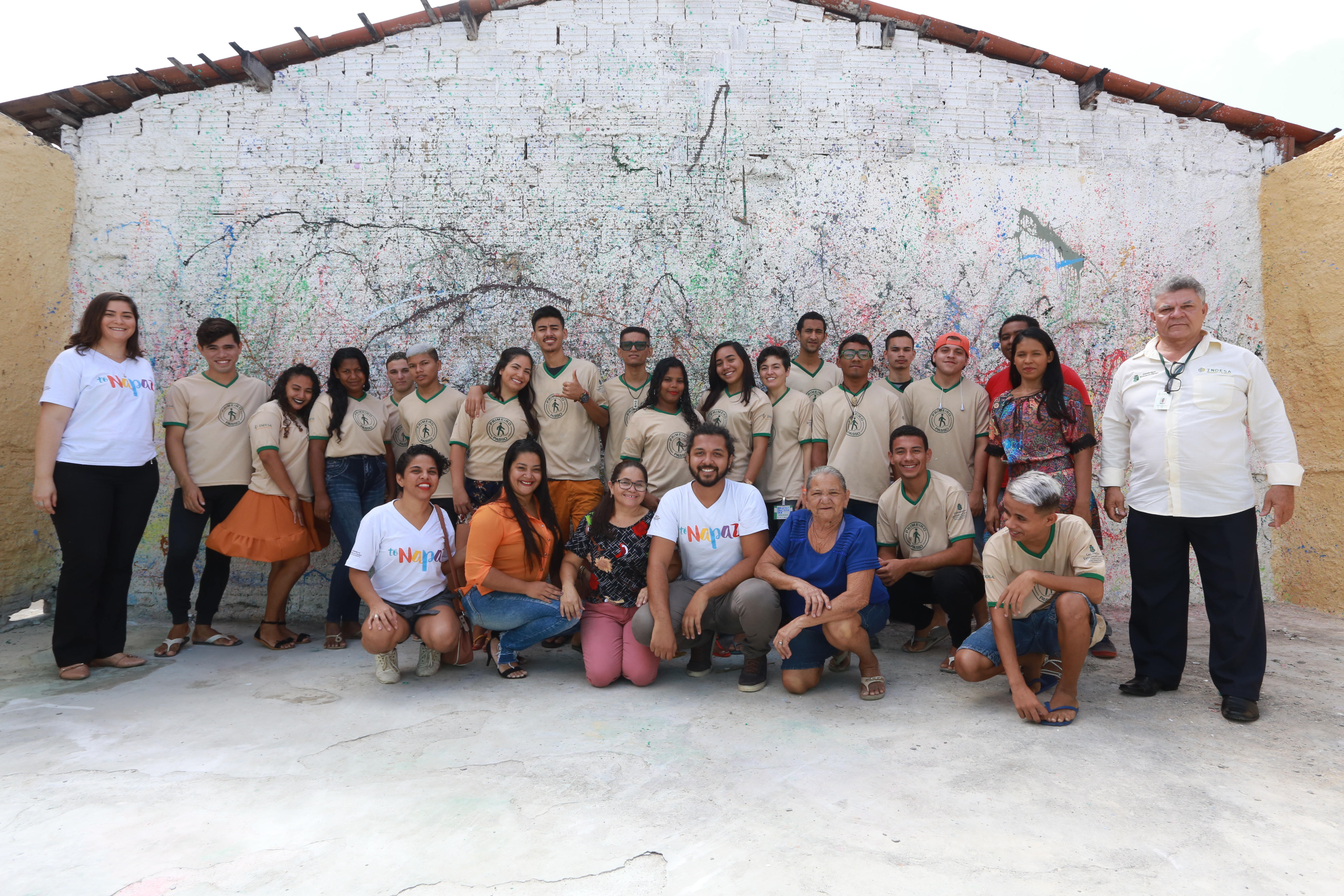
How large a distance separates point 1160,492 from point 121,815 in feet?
12.5

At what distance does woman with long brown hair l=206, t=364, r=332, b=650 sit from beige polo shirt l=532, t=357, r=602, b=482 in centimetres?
132

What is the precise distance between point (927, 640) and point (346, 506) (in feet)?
10.5

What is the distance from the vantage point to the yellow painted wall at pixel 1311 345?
4598mm

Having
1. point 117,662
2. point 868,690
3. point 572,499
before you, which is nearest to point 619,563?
point 572,499

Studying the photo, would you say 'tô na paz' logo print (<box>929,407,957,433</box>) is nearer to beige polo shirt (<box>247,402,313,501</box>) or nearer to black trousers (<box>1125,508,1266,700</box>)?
black trousers (<box>1125,508,1266,700</box>)

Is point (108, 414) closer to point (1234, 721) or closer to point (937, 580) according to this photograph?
point (937, 580)

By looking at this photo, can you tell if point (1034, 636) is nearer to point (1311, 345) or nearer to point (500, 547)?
point (500, 547)

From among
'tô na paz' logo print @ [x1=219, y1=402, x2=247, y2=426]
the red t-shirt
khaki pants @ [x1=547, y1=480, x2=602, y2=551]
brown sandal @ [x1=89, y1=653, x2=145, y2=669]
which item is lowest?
brown sandal @ [x1=89, y1=653, x2=145, y2=669]

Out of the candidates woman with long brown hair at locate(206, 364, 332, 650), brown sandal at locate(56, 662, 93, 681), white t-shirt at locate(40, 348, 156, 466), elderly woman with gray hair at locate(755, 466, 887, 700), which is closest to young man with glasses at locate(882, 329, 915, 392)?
elderly woman with gray hair at locate(755, 466, 887, 700)

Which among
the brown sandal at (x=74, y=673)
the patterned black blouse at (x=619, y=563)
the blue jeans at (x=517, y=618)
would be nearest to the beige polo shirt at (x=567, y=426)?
the patterned black blouse at (x=619, y=563)

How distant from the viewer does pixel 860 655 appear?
329 centimetres

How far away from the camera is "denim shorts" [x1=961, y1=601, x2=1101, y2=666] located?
305 centimetres

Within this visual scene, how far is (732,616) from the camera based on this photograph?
11.3 feet

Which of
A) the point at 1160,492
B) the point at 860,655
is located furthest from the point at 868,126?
the point at 860,655
